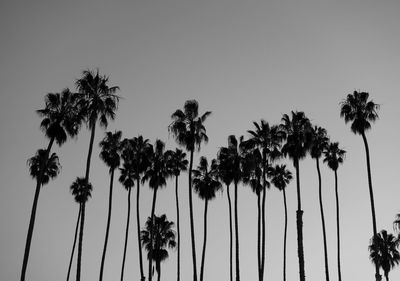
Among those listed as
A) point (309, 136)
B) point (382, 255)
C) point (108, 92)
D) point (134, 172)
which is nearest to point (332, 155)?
point (309, 136)

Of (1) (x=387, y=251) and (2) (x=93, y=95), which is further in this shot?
(1) (x=387, y=251)

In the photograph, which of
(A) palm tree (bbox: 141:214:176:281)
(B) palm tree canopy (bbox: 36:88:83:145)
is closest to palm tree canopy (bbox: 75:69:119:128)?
(B) palm tree canopy (bbox: 36:88:83:145)

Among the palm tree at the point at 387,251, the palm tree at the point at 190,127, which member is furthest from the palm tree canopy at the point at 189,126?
the palm tree at the point at 387,251

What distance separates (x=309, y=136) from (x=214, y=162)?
12816mm

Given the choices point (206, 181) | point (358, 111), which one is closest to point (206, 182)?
point (206, 181)

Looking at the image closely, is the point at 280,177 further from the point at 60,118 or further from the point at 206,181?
the point at 60,118

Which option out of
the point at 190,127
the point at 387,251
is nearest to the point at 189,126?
the point at 190,127

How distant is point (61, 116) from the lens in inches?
1617

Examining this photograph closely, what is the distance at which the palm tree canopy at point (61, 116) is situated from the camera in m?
40.8

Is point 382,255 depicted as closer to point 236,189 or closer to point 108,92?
point 236,189

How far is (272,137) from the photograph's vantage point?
4997cm

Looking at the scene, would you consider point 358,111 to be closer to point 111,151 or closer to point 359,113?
point 359,113

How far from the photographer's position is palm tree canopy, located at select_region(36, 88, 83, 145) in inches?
1606

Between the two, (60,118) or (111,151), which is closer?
(60,118)
